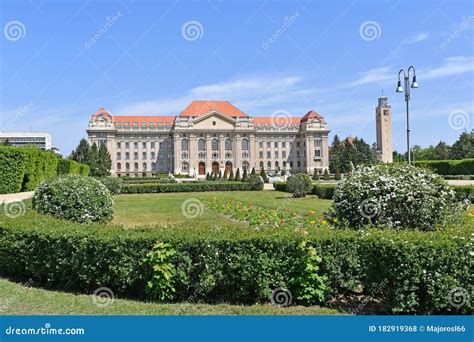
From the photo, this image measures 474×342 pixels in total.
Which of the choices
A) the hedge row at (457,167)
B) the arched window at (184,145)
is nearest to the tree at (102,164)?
the arched window at (184,145)

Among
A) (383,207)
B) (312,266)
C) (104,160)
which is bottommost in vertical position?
(312,266)

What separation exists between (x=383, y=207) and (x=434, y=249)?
311cm

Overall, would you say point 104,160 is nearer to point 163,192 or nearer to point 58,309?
point 163,192

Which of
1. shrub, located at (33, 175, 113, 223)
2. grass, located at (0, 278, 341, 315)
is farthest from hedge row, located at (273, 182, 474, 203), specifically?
grass, located at (0, 278, 341, 315)

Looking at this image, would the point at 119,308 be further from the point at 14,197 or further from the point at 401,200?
the point at 14,197

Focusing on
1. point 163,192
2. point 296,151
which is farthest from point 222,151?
point 163,192

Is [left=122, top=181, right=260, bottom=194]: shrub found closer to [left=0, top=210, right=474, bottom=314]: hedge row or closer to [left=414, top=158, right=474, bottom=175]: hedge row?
[left=414, top=158, right=474, bottom=175]: hedge row

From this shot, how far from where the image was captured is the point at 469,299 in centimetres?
484
